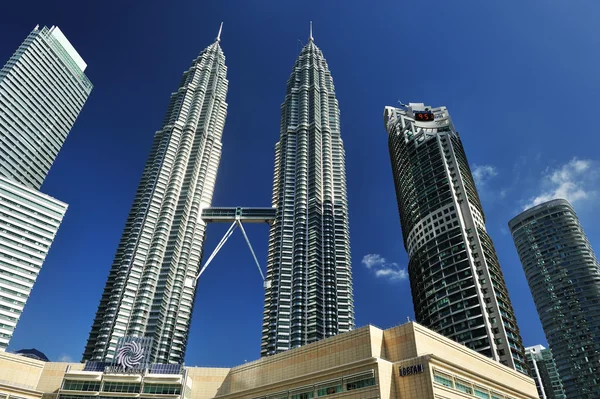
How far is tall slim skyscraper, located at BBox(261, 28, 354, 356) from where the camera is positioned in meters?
145

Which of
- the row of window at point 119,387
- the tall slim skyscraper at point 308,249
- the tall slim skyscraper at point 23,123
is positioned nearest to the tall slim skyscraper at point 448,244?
the tall slim skyscraper at point 308,249

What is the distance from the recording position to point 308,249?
161875 mm

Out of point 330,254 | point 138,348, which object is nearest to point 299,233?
point 330,254

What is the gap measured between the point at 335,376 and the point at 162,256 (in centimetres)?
11632

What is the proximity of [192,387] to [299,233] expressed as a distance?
91.4 m

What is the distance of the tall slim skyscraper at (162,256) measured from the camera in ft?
470

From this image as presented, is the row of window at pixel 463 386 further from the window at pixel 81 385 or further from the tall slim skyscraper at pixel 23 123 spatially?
the tall slim skyscraper at pixel 23 123

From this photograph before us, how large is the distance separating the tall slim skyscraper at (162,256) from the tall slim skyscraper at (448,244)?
85460mm

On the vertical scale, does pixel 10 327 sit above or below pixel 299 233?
below

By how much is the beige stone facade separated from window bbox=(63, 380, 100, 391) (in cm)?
17

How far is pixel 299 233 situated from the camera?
16650 cm

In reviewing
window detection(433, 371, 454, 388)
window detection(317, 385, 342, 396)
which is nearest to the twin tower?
window detection(317, 385, 342, 396)

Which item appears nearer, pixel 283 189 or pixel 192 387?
pixel 192 387

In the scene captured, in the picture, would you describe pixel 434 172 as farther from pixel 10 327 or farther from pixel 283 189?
pixel 10 327
